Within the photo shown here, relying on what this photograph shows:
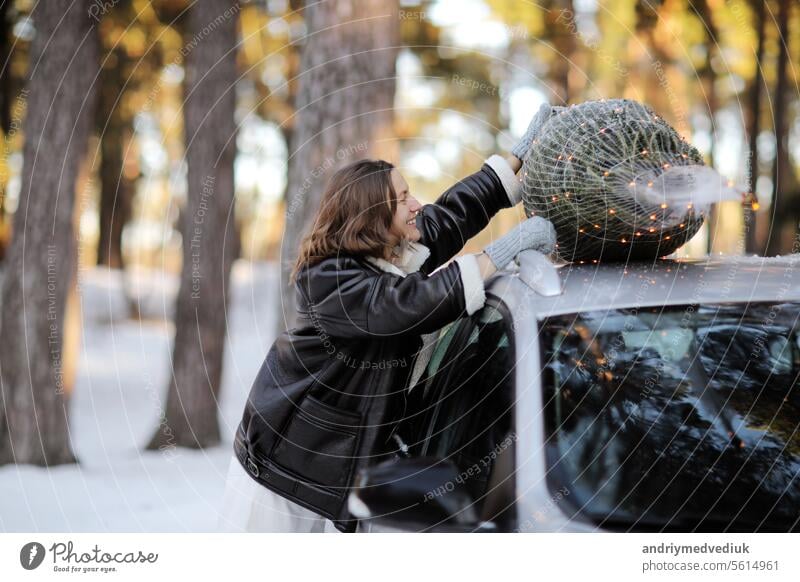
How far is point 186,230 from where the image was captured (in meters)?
7.51

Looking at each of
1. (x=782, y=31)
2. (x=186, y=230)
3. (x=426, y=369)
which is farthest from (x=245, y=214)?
(x=426, y=369)

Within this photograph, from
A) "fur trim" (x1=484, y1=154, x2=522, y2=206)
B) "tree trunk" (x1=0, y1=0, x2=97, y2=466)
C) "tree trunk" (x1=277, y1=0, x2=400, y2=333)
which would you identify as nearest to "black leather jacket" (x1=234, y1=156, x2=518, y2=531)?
"fur trim" (x1=484, y1=154, x2=522, y2=206)

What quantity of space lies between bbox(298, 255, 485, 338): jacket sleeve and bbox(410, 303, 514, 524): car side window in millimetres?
146

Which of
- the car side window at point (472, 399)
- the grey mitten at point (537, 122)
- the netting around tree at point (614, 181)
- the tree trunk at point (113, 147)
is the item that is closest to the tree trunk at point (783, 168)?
the grey mitten at point (537, 122)

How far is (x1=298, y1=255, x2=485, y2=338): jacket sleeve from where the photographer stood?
7.48ft

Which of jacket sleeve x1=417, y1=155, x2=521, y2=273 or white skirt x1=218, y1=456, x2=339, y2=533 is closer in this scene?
white skirt x1=218, y1=456, x2=339, y2=533

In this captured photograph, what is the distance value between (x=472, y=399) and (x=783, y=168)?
9777mm

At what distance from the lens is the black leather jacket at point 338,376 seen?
90.7 inches

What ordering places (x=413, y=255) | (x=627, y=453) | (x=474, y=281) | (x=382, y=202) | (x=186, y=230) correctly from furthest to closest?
1. (x=186, y=230)
2. (x=413, y=255)
3. (x=382, y=202)
4. (x=474, y=281)
5. (x=627, y=453)

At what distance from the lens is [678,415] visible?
2.25 metres

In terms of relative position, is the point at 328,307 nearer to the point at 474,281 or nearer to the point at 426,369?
the point at 474,281

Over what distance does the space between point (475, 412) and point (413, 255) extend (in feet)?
1.99

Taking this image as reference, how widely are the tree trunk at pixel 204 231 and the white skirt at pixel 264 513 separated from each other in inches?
177

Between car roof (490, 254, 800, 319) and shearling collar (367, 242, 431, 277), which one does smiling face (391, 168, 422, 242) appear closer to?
shearling collar (367, 242, 431, 277)
